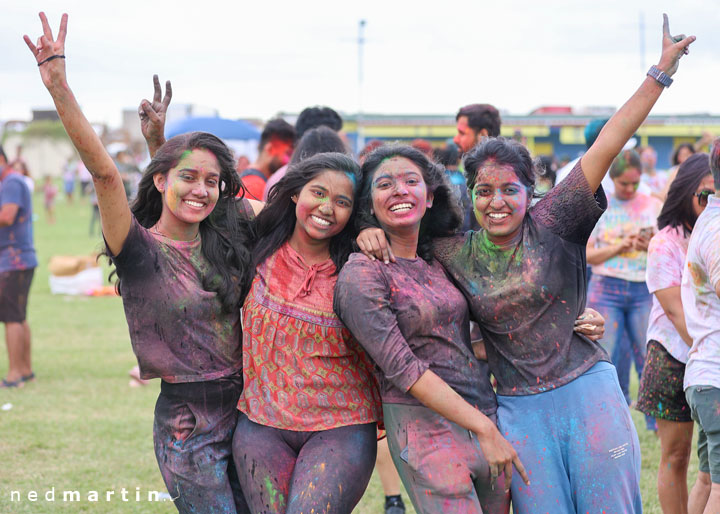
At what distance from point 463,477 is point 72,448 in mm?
4086

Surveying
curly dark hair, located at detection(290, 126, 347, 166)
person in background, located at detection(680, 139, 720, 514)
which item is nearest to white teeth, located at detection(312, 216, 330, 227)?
person in background, located at detection(680, 139, 720, 514)

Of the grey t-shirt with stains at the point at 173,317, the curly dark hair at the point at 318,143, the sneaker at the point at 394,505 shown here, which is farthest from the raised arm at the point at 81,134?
the sneaker at the point at 394,505

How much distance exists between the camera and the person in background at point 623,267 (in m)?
6.45

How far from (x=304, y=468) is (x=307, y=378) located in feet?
1.12

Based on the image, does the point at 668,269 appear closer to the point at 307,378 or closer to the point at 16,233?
the point at 307,378

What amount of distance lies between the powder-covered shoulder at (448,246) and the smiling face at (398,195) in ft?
0.47

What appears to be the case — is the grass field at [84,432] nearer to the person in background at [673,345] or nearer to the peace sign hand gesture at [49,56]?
the person in background at [673,345]

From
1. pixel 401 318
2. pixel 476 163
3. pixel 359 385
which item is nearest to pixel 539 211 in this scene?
pixel 476 163

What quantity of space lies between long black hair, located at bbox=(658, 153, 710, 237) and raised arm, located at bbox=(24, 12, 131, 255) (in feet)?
9.14

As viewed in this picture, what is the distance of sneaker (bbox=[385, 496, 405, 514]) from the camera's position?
4805 mm

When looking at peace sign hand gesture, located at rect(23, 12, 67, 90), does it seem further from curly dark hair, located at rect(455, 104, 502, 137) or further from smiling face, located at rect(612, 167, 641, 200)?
smiling face, located at rect(612, 167, 641, 200)

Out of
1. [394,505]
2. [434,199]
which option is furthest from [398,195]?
[394,505]

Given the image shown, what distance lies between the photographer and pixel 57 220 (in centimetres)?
3006

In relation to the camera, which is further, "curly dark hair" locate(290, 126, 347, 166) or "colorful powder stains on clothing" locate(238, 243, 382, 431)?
"curly dark hair" locate(290, 126, 347, 166)
